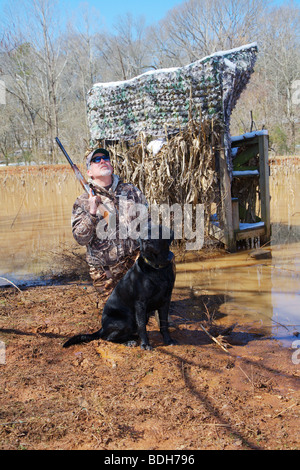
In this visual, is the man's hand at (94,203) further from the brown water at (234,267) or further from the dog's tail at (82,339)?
the brown water at (234,267)

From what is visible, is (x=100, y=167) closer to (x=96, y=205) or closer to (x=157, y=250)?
(x=96, y=205)

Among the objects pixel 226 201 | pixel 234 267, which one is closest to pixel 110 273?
pixel 234 267

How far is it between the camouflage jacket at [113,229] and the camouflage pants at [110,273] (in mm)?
58

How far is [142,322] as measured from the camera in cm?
353

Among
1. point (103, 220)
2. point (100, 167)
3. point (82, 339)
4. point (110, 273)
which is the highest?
point (100, 167)

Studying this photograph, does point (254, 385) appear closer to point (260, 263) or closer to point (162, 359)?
point (162, 359)

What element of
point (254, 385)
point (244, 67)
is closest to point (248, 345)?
point (254, 385)

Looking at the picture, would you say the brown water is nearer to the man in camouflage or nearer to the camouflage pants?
the camouflage pants

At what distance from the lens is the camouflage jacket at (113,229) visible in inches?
164

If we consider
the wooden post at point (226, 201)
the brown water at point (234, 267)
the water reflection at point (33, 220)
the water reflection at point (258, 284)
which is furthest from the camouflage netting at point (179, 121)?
the water reflection at point (33, 220)

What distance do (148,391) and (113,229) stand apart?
1.82 m

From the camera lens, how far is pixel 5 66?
33875mm

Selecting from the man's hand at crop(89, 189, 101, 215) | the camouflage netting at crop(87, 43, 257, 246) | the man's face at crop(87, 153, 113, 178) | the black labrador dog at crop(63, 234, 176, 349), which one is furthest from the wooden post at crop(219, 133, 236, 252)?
the black labrador dog at crop(63, 234, 176, 349)
